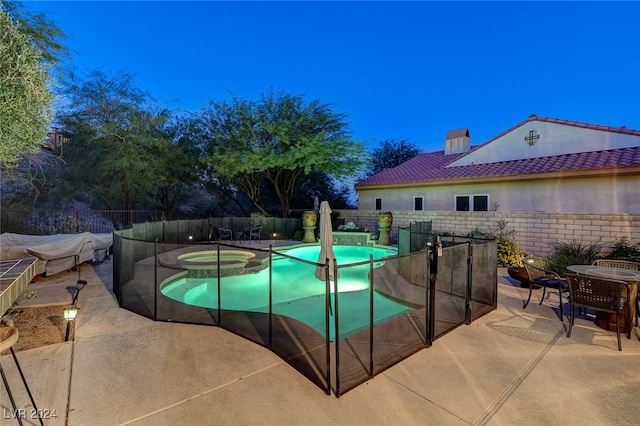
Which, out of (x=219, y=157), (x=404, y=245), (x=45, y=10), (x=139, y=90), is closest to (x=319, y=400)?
(x=404, y=245)

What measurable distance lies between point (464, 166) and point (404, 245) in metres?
8.80

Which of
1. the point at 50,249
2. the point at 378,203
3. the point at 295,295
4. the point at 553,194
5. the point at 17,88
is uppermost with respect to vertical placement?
the point at 17,88

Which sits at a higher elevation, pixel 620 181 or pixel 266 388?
pixel 620 181

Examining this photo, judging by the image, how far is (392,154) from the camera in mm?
32344

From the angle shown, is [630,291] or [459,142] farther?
[459,142]

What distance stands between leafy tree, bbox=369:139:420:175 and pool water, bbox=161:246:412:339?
2644 centimetres

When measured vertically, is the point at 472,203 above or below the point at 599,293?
above

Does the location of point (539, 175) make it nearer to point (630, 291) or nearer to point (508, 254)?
point (508, 254)

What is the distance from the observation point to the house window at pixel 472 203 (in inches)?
496

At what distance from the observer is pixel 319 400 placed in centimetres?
270

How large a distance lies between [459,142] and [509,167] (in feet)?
19.6

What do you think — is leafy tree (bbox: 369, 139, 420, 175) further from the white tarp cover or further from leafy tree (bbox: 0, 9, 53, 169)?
leafy tree (bbox: 0, 9, 53, 169)

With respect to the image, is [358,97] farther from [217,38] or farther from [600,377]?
[600,377]

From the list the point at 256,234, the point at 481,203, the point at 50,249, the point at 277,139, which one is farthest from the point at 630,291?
the point at 277,139
